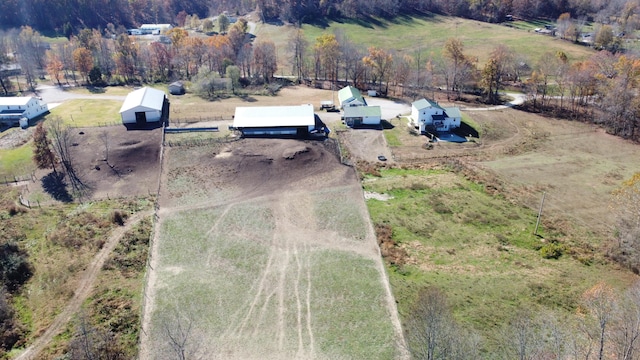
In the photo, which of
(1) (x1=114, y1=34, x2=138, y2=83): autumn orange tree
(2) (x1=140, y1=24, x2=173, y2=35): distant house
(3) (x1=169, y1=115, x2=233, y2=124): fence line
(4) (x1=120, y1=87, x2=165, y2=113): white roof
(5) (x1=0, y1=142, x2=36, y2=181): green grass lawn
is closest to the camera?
(5) (x1=0, y1=142, x2=36, y2=181): green grass lawn

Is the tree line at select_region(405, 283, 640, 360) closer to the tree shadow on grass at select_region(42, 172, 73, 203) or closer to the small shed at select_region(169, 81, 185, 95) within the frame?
the tree shadow on grass at select_region(42, 172, 73, 203)

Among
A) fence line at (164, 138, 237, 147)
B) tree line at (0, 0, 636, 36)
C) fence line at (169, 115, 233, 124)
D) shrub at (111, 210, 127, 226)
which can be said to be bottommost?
shrub at (111, 210, 127, 226)

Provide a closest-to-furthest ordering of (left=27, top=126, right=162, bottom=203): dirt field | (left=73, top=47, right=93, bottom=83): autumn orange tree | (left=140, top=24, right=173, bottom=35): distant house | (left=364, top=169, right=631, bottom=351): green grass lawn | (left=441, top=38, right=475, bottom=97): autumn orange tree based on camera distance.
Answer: (left=364, top=169, right=631, bottom=351): green grass lawn
(left=27, top=126, right=162, bottom=203): dirt field
(left=441, top=38, right=475, bottom=97): autumn orange tree
(left=73, top=47, right=93, bottom=83): autumn orange tree
(left=140, top=24, right=173, bottom=35): distant house

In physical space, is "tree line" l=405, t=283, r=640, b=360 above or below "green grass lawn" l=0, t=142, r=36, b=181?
below

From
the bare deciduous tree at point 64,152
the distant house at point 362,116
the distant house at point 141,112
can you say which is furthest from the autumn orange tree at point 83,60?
the distant house at point 362,116

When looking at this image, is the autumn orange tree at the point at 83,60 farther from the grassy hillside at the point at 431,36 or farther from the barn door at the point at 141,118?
the grassy hillside at the point at 431,36

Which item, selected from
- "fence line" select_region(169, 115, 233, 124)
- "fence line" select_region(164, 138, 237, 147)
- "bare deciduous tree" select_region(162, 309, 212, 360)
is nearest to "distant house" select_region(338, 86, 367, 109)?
"fence line" select_region(169, 115, 233, 124)
